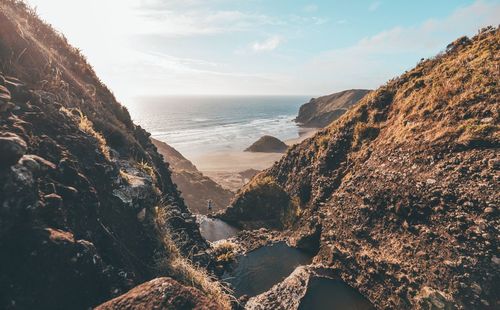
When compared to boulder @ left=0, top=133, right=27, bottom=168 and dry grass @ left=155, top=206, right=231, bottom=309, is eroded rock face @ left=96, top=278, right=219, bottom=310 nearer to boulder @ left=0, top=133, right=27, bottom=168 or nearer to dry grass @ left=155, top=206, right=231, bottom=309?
dry grass @ left=155, top=206, right=231, bottom=309

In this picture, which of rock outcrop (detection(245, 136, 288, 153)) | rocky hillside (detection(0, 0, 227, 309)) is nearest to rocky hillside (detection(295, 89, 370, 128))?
rock outcrop (detection(245, 136, 288, 153))

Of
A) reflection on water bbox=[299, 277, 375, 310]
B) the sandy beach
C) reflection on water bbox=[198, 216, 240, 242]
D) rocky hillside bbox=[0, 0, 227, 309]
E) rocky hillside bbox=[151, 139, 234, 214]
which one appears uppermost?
rocky hillside bbox=[0, 0, 227, 309]

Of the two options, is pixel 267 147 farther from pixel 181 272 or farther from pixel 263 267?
pixel 181 272

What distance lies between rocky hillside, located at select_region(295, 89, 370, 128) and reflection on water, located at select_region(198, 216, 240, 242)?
134424 mm

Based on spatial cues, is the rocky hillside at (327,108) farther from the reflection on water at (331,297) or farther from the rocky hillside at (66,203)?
the rocky hillside at (66,203)

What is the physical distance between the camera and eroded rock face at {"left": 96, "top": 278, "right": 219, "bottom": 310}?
7641mm

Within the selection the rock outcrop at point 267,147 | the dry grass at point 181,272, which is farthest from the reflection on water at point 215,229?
the rock outcrop at point 267,147

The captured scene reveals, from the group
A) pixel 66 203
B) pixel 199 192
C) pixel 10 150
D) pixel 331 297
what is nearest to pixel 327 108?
pixel 199 192

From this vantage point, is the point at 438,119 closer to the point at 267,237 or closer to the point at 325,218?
the point at 325,218

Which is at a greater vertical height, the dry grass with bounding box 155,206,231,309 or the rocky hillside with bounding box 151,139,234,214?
the dry grass with bounding box 155,206,231,309

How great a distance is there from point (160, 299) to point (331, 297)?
13047 millimetres

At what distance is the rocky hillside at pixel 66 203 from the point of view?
768cm

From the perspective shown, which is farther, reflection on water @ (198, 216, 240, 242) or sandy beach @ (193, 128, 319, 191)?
sandy beach @ (193, 128, 319, 191)

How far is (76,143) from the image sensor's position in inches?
466
